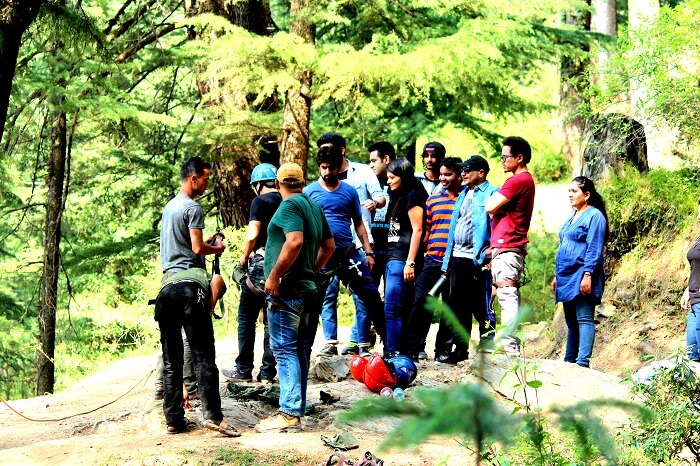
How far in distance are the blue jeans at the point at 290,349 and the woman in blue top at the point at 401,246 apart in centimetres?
189

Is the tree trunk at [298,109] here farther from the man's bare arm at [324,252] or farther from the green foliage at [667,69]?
the man's bare arm at [324,252]

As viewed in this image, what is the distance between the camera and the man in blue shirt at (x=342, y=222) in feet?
23.9

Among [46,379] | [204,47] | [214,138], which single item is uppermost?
[204,47]

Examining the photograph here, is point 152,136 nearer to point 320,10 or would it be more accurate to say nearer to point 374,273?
point 320,10

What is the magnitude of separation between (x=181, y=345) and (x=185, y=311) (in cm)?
27

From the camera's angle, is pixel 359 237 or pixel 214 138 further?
pixel 214 138

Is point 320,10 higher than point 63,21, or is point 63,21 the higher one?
point 320,10

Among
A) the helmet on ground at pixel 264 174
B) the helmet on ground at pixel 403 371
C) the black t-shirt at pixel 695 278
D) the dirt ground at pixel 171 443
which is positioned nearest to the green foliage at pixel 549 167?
the black t-shirt at pixel 695 278

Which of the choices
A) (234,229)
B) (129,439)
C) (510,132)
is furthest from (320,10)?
(510,132)

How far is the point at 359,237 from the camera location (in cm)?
780

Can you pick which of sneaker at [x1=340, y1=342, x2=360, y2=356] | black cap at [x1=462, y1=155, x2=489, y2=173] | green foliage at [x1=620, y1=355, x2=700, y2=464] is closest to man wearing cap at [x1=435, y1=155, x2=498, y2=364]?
black cap at [x1=462, y1=155, x2=489, y2=173]

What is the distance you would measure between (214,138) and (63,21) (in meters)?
5.29

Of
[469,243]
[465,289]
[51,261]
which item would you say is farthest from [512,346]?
[51,261]

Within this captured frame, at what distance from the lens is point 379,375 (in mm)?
7074
